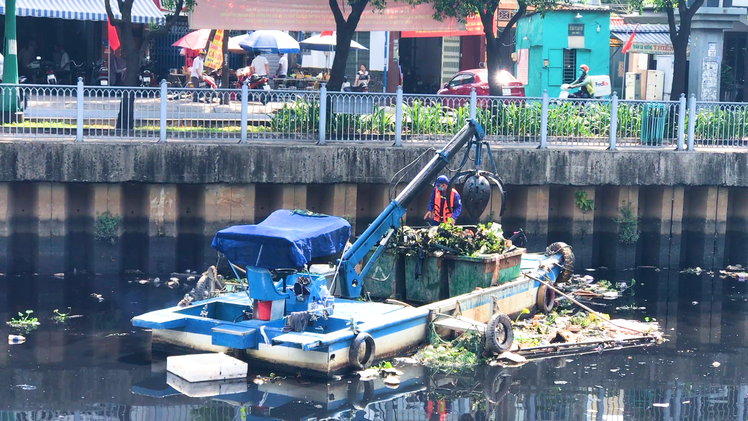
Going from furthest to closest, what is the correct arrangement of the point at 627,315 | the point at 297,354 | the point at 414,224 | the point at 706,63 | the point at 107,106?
the point at 706,63
the point at 414,224
the point at 107,106
the point at 627,315
the point at 297,354

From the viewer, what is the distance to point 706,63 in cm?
2389

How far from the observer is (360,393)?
36.9 ft

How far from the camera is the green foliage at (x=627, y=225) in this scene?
1859 centimetres

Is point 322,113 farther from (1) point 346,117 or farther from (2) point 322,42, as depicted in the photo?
(2) point 322,42

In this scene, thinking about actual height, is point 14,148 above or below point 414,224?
above

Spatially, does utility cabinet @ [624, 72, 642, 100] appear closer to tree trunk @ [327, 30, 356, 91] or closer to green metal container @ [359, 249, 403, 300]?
tree trunk @ [327, 30, 356, 91]

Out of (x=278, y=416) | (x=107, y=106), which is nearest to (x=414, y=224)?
(x=107, y=106)

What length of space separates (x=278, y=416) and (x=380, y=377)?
1.64m

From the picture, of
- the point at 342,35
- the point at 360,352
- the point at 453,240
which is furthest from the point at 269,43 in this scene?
the point at 360,352

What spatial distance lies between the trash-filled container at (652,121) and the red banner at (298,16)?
549cm

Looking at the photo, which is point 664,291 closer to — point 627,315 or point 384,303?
point 627,315

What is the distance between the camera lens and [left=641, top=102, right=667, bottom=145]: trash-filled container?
18.5m

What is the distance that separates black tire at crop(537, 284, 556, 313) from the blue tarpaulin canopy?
159 inches

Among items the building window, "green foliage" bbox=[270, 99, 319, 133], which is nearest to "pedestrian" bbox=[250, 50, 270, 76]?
the building window
